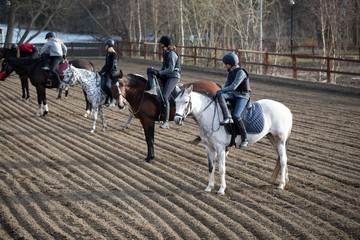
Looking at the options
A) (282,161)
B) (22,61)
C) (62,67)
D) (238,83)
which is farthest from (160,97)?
(22,61)

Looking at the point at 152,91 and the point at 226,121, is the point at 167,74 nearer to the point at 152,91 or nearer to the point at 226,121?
the point at 152,91

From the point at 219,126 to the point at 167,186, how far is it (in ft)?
4.47

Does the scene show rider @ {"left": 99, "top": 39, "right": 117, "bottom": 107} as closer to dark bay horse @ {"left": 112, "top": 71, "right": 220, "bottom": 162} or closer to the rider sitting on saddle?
dark bay horse @ {"left": 112, "top": 71, "right": 220, "bottom": 162}

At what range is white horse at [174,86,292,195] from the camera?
5.97 metres

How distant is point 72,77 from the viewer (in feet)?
35.7

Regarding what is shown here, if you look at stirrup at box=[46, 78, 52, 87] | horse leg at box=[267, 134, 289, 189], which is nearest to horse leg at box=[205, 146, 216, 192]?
horse leg at box=[267, 134, 289, 189]

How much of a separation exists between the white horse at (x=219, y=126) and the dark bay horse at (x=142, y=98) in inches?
78.8

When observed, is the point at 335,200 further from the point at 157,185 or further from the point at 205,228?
the point at 157,185

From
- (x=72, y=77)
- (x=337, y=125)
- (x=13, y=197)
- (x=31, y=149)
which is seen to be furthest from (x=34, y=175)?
(x=337, y=125)

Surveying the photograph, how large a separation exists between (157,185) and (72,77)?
17.4 feet

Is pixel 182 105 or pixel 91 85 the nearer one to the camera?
pixel 182 105

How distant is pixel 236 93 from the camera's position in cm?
627

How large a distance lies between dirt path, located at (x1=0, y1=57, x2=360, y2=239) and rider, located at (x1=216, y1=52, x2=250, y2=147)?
1114mm

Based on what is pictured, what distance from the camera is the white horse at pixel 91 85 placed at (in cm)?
1047
